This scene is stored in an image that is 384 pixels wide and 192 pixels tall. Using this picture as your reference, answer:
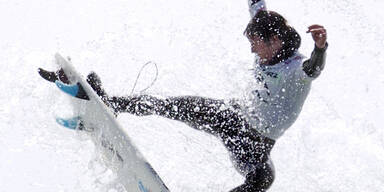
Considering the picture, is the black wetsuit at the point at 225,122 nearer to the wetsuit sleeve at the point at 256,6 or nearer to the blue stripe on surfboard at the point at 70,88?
the blue stripe on surfboard at the point at 70,88

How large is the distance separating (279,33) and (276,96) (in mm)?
355

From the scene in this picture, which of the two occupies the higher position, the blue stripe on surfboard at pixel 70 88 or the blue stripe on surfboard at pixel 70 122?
the blue stripe on surfboard at pixel 70 88

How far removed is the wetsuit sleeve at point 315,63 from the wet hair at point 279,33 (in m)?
0.18

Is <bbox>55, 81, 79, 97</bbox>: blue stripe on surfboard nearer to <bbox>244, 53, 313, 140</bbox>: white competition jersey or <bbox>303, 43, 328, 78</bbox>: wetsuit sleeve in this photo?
<bbox>244, 53, 313, 140</bbox>: white competition jersey

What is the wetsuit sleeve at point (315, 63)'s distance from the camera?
8.37 ft

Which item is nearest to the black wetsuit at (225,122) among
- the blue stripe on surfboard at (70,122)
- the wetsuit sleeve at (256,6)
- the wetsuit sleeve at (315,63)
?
the wetsuit sleeve at (315,63)

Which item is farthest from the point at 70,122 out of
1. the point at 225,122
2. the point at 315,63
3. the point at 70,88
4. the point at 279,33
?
the point at 315,63

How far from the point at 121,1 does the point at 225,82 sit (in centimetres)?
221

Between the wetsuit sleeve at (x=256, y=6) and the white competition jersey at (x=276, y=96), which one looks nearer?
the white competition jersey at (x=276, y=96)

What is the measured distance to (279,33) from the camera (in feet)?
9.22

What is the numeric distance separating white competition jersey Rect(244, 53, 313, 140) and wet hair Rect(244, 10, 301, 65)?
0.12ft

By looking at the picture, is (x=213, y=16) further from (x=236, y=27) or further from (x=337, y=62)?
(x=337, y=62)

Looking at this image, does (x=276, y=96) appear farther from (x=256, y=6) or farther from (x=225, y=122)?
(x=256, y=6)

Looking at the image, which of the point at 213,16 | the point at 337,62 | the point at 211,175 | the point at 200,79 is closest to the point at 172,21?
the point at 213,16
